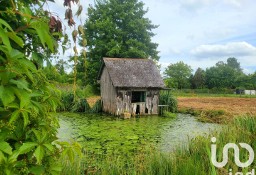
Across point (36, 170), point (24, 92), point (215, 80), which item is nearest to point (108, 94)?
point (36, 170)

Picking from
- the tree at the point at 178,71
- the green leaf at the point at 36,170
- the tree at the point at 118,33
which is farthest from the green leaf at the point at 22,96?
the tree at the point at 178,71

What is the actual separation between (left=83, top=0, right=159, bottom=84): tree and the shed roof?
34.6 feet

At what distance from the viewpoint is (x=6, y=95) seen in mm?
1392

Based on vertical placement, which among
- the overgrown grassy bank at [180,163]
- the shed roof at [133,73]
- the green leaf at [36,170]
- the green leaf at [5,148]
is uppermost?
the shed roof at [133,73]

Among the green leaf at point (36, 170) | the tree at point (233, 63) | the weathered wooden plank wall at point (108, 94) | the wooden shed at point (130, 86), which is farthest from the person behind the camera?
the tree at point (233, 63)

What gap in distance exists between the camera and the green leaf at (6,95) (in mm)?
1367

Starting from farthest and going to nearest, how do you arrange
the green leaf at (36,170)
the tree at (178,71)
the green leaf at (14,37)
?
1. the tree at (178,71)
2. the green leaf at (36,170)
3. the green leaf at (14,37)

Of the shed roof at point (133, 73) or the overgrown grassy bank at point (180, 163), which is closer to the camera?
the overgrown grassy bank at point (180, 163)

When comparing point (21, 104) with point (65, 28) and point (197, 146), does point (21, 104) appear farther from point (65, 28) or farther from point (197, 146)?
point (197, 146)

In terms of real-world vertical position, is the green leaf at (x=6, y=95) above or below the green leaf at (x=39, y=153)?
above

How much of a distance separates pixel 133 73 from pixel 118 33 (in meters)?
14.7

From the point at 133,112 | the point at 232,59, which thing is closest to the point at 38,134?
the point at 133,112

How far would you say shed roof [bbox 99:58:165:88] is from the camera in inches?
734

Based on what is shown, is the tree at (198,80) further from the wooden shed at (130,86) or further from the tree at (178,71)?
the wooden shed at (130,86)
